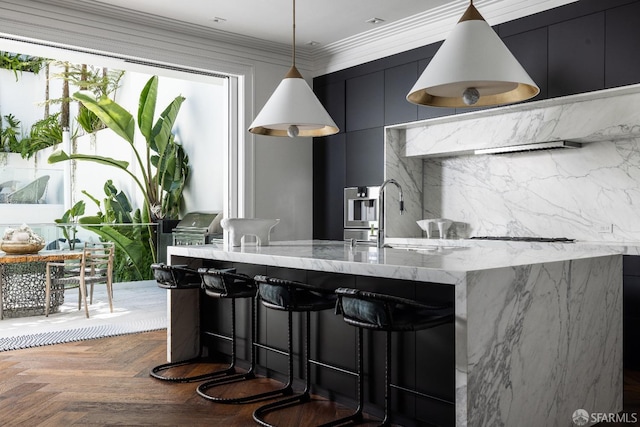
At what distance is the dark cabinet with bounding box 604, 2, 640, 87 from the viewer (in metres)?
3.89

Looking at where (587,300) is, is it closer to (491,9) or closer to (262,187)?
(491,9)

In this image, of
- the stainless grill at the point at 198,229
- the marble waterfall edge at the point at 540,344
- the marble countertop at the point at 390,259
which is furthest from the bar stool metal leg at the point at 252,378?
the stainless grill at the point at 198,229

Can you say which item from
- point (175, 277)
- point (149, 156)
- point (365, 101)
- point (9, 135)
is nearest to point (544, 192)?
point (365, 101)

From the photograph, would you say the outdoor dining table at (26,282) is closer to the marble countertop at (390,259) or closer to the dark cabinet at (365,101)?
the marble countertop at (390,259)

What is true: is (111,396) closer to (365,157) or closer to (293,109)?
(293,109)

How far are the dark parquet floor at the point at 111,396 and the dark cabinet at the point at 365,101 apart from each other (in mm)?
2919

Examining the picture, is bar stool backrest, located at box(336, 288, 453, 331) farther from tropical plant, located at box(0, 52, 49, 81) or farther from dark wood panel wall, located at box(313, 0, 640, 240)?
tropical plant, located at box(0, 52, 49, 81)

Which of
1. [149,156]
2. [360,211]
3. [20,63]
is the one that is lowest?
[360,211]

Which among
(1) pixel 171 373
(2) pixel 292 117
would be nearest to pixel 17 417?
(1) pixel 171 373

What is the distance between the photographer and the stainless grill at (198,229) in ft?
22.8

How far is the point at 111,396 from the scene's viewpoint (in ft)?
11.2

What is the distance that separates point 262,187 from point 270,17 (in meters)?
1.72

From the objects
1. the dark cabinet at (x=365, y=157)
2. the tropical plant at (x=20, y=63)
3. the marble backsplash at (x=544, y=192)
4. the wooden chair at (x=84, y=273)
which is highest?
the tropical plant at (x=20, y=63)

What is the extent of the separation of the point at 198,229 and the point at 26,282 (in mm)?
1914
